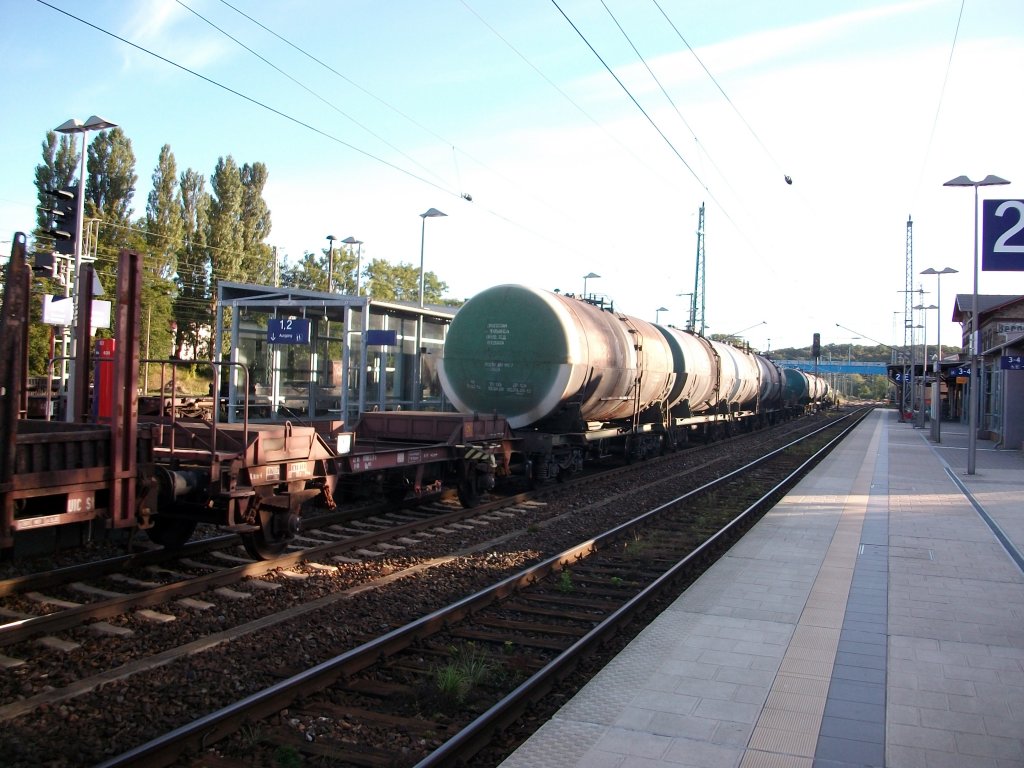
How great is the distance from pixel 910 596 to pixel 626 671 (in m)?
3.74

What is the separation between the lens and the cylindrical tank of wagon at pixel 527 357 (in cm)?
1380

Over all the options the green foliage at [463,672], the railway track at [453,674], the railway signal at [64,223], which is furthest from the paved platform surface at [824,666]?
the railway signal at [64,223]

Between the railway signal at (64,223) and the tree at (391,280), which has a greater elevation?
the tree at (391,280)

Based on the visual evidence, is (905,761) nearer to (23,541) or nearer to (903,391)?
(23,541)

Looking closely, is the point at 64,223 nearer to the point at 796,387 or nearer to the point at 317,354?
the point at 317,354

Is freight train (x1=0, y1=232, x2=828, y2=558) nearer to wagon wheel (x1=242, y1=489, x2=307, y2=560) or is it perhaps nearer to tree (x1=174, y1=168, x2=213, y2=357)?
wagon wheel (x1=242, y1=489, x2=307, y2=560)

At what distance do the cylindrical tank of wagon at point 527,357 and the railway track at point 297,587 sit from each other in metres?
2.57

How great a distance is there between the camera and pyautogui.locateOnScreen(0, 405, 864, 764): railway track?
5.18 meters

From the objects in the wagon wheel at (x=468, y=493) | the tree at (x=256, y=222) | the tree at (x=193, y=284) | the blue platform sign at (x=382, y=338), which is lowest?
the wagon wheel at (x=468, y=493)

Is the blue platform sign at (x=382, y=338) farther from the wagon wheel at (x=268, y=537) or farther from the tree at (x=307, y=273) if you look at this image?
the tree at (x=307, y=273)

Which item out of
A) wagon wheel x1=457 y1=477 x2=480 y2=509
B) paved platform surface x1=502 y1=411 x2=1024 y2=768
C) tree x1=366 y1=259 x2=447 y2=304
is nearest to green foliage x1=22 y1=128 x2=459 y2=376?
tree x1=366 y1=259 x2=447 y2=304

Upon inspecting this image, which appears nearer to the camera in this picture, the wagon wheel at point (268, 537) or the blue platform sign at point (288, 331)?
the wagon wheel at point (268, 537)

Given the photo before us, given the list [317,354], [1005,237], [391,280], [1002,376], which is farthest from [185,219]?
[1005,237]

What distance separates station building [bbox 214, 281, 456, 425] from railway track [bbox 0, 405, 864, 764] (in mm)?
10449
